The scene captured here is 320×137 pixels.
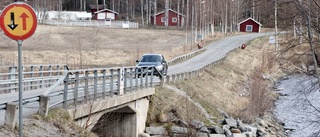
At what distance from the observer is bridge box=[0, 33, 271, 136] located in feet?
42.2

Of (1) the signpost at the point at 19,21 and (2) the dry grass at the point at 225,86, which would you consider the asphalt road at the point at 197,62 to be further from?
(1) the signpost at the point at 19,21

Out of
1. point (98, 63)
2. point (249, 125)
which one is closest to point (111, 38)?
point (98, 63)

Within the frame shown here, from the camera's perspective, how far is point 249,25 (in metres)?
106

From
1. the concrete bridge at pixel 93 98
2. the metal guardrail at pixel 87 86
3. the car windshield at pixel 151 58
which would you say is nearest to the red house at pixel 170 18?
the car windshield at pixel 151 58

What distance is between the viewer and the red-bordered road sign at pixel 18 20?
25.2ft

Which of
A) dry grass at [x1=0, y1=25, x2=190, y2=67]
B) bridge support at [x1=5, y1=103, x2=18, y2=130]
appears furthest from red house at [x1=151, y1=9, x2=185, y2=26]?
bridge support at [x1=5, y1=103, x2=18, y2=130]

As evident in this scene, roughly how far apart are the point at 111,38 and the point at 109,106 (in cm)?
5721

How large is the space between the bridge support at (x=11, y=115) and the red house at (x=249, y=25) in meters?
95.9

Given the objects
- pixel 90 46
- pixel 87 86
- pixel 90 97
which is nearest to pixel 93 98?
pixel 90 97

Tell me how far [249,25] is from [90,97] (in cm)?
9335

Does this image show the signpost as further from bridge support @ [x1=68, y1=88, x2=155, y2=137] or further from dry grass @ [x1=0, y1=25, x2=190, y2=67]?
dry grass @ [x1=0, y1=25, x2=190, y2=67]

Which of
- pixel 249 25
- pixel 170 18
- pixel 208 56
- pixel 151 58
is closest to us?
pixel 151 58

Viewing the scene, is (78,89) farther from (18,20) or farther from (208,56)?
(208,56)

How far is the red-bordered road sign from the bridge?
3.17 meters
